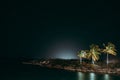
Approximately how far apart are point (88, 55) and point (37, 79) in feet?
186

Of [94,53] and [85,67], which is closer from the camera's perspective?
[85,67]

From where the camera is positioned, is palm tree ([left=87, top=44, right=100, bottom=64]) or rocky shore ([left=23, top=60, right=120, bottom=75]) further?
palm tree ([left=87, top=44, right=100, bottom=64])

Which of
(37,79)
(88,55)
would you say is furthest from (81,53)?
(37,79)

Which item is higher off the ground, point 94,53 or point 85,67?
point 94,53

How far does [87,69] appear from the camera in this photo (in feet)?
570

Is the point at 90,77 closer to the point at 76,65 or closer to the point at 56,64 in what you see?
the point at 76,65

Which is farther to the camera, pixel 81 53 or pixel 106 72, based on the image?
pixel 81 53

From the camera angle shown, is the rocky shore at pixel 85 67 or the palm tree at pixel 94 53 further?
the palm tree at pixel 94 53

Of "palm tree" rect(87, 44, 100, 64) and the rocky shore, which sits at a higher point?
"palm tree" rect(87, 44, 100, 64)

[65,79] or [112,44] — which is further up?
[112,44]

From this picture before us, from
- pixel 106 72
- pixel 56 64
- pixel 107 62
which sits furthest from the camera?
pixel 56 64

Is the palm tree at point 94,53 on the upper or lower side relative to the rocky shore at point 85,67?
upper

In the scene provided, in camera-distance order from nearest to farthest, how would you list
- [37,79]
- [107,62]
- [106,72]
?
[37,79]
[106,72]
[107,62]

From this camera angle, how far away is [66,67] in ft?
605
